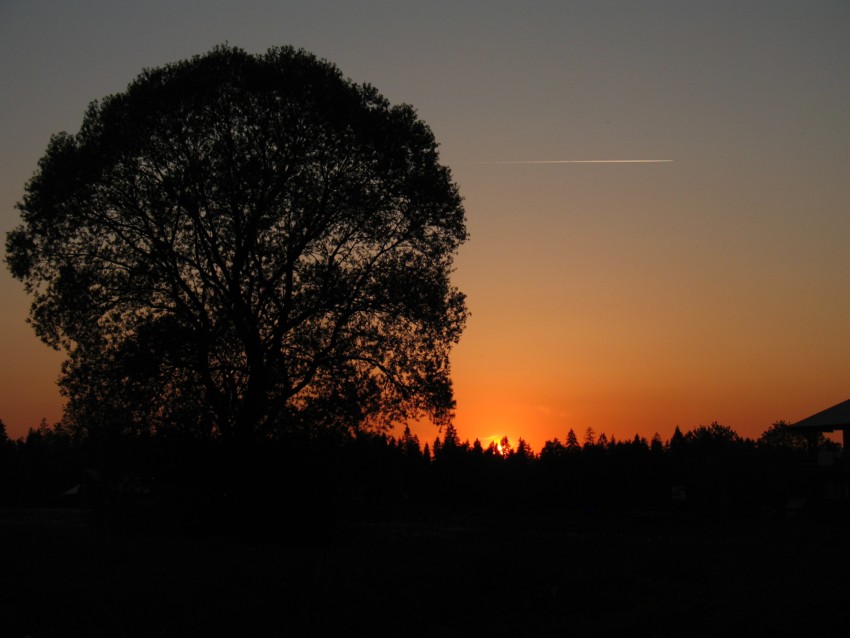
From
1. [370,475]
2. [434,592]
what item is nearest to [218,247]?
[370,475]

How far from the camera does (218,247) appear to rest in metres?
29.4

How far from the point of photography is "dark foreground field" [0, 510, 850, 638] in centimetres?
1391

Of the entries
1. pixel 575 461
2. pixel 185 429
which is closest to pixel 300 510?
pixel 185 429

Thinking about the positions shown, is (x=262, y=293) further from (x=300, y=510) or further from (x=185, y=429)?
(x=300, y=510)

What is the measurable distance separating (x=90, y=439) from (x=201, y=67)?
44.3 feet

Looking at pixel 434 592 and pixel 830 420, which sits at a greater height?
pixel 830 420

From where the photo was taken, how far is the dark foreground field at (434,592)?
548 inches

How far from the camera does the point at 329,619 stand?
15.6 m

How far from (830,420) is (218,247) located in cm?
4054

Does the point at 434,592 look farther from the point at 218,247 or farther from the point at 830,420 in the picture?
the point at 830,420

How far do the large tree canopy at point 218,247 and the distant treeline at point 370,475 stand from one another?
1075 mm

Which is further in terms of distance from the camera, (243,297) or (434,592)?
(243,297)

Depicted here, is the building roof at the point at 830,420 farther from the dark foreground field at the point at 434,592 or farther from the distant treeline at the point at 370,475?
the dark foreground field at the point at 434,592

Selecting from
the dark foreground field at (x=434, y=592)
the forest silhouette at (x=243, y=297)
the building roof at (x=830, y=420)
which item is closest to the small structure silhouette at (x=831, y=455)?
the building roof at (x=830, y=420)
